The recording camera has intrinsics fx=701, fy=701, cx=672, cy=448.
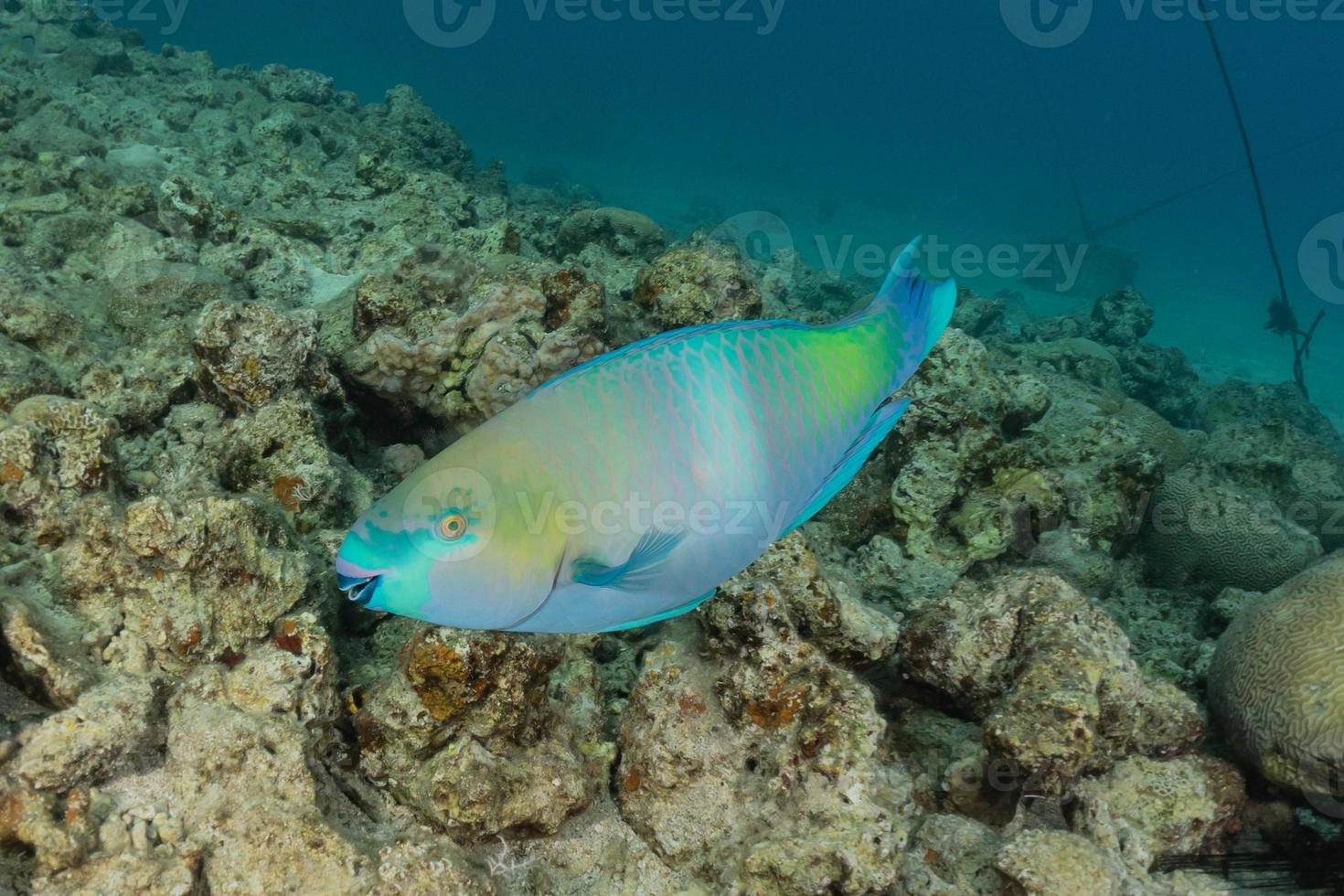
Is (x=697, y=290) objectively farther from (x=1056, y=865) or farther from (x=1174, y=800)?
(x=1174, y=800)

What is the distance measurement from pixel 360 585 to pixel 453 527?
0.23m

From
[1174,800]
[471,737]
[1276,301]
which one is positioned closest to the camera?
[471,737]

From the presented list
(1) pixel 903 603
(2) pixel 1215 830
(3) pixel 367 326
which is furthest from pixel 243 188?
(2) pixel 1215 830

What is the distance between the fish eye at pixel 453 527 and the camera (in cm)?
134

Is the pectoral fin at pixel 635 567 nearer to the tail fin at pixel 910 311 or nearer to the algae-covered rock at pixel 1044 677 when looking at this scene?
the tail fin at pixel 910 311

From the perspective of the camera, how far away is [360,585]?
4.52 ft

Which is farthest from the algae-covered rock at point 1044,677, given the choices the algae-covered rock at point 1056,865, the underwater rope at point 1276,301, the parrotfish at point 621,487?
the underwater rope at point 1276,301

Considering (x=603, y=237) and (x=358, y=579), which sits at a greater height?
(x=603, y=237)

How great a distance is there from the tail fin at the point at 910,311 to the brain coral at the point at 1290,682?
3.07 meters

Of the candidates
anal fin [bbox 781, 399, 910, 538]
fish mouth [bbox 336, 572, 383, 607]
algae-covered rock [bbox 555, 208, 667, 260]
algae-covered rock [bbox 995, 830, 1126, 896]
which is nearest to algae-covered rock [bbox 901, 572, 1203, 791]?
algae-covered rock [bbox 995, 830, 1126, 896]

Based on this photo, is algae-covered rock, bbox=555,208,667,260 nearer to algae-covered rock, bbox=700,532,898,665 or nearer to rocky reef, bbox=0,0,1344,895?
rocky reef, bbox=0,0,1344,895

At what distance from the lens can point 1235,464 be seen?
24.2 feet

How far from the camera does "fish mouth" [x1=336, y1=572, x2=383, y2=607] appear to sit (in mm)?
1330

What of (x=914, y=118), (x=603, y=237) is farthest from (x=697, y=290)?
(x=914, y=118)
